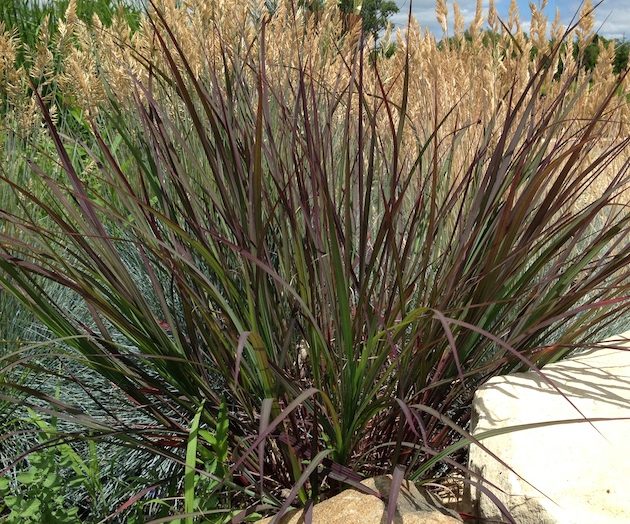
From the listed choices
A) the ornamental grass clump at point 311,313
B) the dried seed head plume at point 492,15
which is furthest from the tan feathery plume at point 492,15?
the ornamental grass clump at point 311,313

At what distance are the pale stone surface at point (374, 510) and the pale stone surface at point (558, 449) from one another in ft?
0.41

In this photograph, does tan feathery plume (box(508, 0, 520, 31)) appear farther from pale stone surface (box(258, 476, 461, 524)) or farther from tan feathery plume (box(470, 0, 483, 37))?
pale stone surface (box(258, 476, 461, 524))

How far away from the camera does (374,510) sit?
1.36 meters

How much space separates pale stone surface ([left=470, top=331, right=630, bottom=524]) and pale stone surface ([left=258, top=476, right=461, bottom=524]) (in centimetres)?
12

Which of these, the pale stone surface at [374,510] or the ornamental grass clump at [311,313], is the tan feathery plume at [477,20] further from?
the pale stone surface at [374,510]

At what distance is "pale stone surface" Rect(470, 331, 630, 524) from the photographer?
134cm

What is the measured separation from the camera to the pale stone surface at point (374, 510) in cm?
134

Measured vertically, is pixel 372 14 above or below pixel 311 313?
above

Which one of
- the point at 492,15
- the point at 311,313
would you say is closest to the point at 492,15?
the point at 492,15

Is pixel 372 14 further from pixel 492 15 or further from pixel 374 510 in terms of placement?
pixel 374 510

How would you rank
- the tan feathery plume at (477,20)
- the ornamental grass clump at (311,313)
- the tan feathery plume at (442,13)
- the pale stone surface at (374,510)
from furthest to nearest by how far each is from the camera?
1. the tan feathery plume at (477,20)
2. the tan feathery plume at (442,13)
3. the ornamental grass clump at (311,313)
4. the pale stone surface at (374,510)

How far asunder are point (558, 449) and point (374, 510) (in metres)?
0.42

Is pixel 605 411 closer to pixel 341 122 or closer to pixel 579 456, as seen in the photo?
pixel 579 456

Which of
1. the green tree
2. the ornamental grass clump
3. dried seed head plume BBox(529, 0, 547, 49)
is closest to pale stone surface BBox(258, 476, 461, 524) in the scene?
the ornamental grass clump
